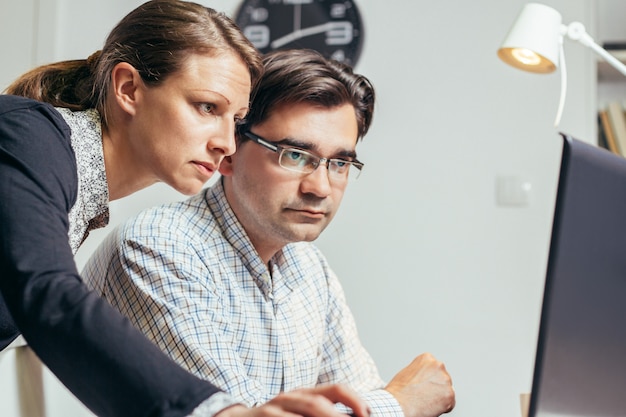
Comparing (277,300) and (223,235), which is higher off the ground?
(223,235)

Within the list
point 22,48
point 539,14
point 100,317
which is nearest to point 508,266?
point 539,14

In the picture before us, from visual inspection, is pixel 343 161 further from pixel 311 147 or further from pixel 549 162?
pixel 549 162

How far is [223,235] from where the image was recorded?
1.44 m

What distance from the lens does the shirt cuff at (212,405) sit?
0.60m

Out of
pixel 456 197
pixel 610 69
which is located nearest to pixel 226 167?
pixel 456 197

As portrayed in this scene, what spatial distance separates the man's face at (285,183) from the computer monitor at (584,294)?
2.56ft

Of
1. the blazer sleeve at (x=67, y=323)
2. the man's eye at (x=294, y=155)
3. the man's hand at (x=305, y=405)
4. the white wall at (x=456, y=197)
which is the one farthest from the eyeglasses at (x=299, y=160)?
the white wall at (x=456, y=197)

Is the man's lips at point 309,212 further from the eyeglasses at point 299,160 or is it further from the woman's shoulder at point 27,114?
the woman's shoulder at point 27,114

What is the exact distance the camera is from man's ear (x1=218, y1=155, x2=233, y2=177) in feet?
4.98

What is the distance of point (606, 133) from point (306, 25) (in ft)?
3.69

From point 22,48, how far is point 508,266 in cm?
195

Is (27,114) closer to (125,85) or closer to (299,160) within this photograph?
(125,85)

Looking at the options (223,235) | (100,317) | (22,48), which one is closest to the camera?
(100,317)

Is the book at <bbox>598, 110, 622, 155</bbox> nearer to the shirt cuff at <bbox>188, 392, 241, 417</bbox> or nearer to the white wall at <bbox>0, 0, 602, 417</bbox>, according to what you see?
the white wall at <bbox>0, 0, 602, 417</bbox>
